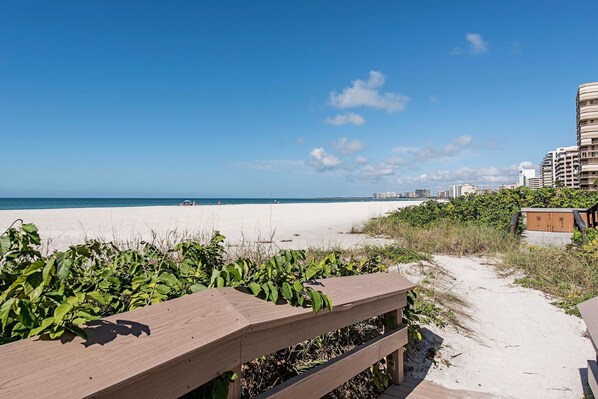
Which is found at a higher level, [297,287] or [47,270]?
[47,270]

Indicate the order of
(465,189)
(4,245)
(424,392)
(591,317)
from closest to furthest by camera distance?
(4,245)
(591,317)
(424,392)
(465,189)

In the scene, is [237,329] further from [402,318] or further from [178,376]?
[402,318]

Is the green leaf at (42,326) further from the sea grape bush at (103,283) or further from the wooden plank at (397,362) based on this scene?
the wooden plank at (397,362)

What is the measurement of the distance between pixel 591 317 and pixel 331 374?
160cm

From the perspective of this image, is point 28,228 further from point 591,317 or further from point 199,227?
point 199,227

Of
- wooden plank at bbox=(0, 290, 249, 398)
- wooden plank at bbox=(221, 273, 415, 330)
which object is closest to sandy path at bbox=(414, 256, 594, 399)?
wooden plank at bbox=(221, 273, 415, 330)

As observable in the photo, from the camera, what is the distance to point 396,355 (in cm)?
311

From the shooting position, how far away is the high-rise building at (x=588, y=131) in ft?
51.7

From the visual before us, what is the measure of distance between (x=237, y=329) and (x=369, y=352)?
4.83 feet

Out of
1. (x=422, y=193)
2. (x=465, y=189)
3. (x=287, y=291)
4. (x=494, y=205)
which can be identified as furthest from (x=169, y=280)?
(x=422, y=193)

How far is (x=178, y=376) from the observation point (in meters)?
1.25

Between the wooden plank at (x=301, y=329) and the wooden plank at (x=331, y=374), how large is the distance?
8.1 inches

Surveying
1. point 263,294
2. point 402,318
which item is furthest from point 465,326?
point 263,294

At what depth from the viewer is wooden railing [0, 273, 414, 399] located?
1.00 meters
